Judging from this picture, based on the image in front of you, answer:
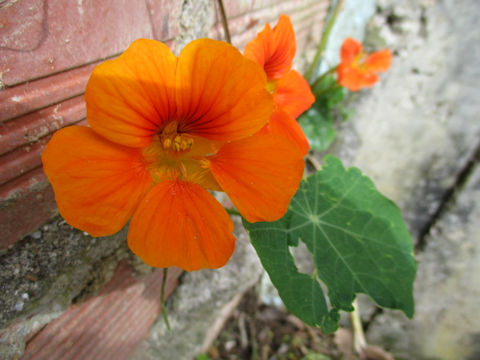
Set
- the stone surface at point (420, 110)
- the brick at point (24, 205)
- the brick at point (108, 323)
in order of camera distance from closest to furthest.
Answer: the brick at point (24, 205) < the brick at point (108, 323) < the stone surface at point (420, 110)

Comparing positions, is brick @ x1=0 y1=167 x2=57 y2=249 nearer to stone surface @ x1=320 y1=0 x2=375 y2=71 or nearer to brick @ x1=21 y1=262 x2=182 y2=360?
brick @ x1=21 y1=262 x2=182 y2=360

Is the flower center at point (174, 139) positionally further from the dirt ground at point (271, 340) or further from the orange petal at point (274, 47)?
the dirt ground at point (271, 340)

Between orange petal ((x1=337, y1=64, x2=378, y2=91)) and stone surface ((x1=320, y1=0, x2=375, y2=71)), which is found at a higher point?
stone surface ((x1=320, y1=0, x2=375, y2=71))

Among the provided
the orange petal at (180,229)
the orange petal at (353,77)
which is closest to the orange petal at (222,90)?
the orange petal at (180,229)

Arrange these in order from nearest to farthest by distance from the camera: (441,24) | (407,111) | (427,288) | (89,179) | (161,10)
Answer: (89,179)
(161,10)
(441,24)
(407,111)
(427,288)

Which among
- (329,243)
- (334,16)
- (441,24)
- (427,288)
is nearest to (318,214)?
(329,243)

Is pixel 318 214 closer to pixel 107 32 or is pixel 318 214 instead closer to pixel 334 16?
pixel 107 32

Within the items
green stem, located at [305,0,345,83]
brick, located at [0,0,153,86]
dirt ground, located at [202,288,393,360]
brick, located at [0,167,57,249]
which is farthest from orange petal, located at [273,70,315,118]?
dirt ground, located at [202,288,393,360]
